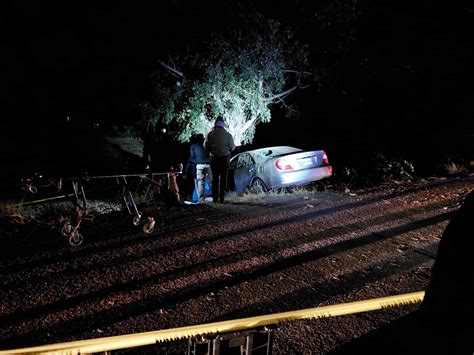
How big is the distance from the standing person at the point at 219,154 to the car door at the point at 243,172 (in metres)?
1.38

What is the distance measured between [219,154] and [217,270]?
4790 mm

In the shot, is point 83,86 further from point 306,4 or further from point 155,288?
point 155,288

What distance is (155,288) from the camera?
4316 millimetres

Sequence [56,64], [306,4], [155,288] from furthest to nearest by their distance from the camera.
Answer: [56,64]
[306,4]
[155,288]

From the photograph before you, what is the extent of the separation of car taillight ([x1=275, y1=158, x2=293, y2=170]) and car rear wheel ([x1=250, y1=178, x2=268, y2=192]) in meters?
0.69

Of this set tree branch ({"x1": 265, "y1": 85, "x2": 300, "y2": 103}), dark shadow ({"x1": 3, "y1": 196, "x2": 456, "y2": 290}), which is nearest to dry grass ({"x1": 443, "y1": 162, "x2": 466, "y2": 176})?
tree branch ({"x1": 265, "y1": 85, "x2": 300, "y2": 103})

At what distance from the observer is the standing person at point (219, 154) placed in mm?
9219

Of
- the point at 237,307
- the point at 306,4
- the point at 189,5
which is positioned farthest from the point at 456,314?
the point at 306,4

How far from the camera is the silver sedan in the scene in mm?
9977

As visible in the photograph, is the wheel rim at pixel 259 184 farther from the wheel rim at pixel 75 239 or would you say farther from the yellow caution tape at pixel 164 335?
the yellow caution tape at pixel 164 335

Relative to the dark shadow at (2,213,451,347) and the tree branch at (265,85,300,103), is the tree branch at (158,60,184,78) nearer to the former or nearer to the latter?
the tree branch at (265,85,300,103)

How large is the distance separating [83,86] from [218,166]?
9.78m

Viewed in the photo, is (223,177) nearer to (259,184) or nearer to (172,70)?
(259,184)

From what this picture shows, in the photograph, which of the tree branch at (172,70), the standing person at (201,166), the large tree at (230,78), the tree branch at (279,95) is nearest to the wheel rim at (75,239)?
the standing person at (201,166)
